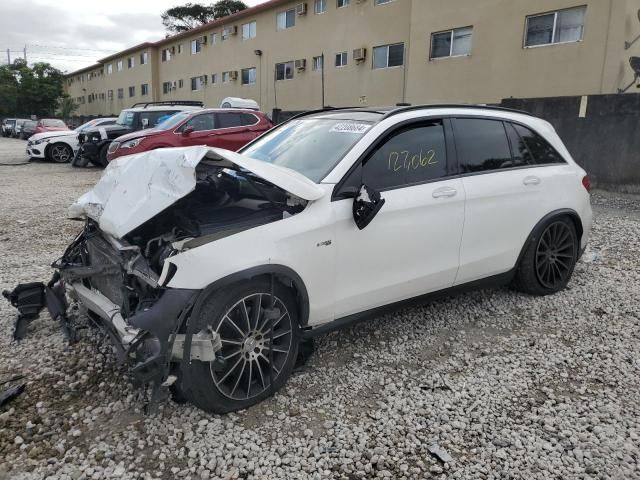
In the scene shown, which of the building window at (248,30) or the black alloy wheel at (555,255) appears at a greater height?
the building window at (248,30)

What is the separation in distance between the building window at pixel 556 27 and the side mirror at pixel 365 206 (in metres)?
13.9

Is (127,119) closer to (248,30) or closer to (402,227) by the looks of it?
(402,227)

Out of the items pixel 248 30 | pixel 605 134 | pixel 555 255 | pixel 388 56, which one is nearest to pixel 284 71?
pixel 248 30

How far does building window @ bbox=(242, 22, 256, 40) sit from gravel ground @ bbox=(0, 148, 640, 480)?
88.3 feet

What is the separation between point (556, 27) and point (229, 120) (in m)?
9.98

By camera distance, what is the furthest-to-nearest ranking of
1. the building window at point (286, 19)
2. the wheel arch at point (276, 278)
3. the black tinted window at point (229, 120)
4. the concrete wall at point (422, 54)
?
1. the building window at point (286, 19)
2. the concrete wall at point (422, 54)
3. the black tinted window at point (229, 120)
4. the wheel arch at point (276, 278)

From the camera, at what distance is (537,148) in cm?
436

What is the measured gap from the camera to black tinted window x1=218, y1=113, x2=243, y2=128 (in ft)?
38.3

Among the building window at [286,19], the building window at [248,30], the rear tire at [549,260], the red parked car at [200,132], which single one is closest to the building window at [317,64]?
the building window at [286,19]

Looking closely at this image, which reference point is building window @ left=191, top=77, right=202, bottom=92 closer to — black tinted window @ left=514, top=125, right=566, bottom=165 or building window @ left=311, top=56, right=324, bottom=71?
building window @ left=311, top=56, right=324, bottom=71

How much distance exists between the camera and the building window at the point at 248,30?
91.5 ft

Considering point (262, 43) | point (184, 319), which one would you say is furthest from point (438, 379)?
point (262, 43)

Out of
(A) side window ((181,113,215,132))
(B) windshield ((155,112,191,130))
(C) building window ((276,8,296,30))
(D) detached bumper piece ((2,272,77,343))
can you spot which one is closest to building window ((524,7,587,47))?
(A) side window ((181,113,215,132))

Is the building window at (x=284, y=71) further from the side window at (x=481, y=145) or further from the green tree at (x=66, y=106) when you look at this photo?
the green tree at (x=66, y=106)
